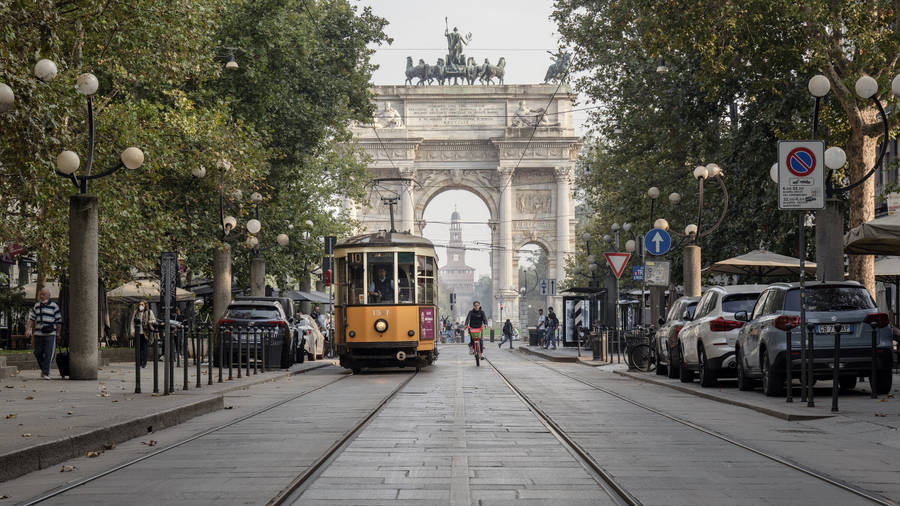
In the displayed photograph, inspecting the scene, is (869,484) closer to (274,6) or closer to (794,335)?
(794,335)

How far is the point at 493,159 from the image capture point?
88.6 m

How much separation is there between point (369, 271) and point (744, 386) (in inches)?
402

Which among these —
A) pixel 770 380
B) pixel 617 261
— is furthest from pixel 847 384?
pixel 617 261

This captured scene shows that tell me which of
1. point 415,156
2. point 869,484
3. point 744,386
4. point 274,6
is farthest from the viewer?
point 415,156

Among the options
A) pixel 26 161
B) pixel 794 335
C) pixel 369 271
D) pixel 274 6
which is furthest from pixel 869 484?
pixel 274 6

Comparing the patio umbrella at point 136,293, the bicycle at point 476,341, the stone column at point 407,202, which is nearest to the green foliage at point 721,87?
the bicycle at point 476,341

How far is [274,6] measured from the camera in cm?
3428

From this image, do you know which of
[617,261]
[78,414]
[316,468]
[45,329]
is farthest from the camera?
[617,261]

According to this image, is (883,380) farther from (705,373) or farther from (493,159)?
(493,159)

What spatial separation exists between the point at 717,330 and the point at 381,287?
353 inches

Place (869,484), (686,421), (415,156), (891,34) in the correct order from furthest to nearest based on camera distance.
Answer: (415,156), (891,34), (686,421), (869,484)

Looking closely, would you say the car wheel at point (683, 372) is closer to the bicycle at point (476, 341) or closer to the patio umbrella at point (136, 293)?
the bicycle at point (476, 341)

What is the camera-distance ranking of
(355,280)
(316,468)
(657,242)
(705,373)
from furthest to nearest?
(657,242) → (355,280) → (705,373) → (316,468)

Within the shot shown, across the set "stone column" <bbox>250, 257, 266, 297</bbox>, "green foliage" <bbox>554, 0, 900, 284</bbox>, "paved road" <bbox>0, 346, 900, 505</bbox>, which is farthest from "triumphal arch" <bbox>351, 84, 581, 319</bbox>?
"paved road" <bbox>0, 346, 900, 505</bbox>
